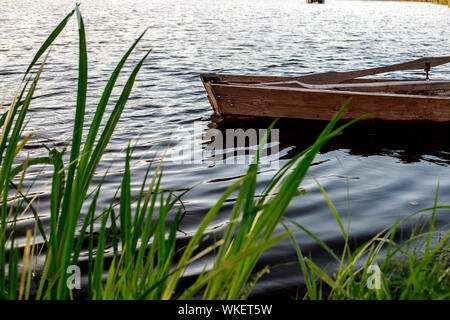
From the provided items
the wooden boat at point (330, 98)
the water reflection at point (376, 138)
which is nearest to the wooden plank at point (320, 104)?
the wooden boat at point (330, 98)

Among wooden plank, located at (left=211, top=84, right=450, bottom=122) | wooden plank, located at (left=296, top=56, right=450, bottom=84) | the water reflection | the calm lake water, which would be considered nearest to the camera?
the calm lake water

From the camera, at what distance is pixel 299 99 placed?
7836mm

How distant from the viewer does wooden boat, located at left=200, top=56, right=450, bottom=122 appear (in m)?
7.51

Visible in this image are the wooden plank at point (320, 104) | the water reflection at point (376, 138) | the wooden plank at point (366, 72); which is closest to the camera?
the water reflection at point (376, 138)

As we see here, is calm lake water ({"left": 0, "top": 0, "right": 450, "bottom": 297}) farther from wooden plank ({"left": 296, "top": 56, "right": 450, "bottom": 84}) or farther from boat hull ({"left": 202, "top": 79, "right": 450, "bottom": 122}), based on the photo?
wooden plank ({"left": 296, "top": 56, "right": 450, "bottom": 84})

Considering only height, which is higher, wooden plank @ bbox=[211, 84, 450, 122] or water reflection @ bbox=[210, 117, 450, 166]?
wooden plank @ bbox=[211, 84, 450, 122]

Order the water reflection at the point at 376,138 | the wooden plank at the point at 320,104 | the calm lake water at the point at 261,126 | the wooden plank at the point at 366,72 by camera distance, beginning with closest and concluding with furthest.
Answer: the calm lake water at the point at 261,126, the water reflection at the point at 376,138, the wooden plank at the point at 320,104, the wooden plank at the point at 366,72

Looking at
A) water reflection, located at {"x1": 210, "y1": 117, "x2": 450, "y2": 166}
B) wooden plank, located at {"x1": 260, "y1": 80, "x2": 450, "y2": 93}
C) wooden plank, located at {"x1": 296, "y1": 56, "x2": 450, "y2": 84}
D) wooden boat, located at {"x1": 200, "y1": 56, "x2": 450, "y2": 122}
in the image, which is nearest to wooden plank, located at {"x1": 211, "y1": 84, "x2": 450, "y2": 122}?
wooden boat, located at {"x1": 200, "y1": 56, "x2": 450, "y2": 122}

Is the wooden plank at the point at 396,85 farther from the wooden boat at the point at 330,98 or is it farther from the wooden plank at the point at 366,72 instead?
the wooden plank at the point at 366,72

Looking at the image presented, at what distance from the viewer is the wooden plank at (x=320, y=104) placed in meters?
7.49

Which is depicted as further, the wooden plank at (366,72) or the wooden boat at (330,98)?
the wooden plank at (366,72)

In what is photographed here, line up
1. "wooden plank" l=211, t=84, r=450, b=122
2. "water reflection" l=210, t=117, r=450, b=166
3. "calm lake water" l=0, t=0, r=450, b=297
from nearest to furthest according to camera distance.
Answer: "calm lake water" l=0, t=0, r=450, b=297 → "water reflection" l=210, t=117, r=450, b=166 → "wooden plank" l=211, t=84, r=450, b=122

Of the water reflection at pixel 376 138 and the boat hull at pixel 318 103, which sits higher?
the boat hull at pixel 318 103
